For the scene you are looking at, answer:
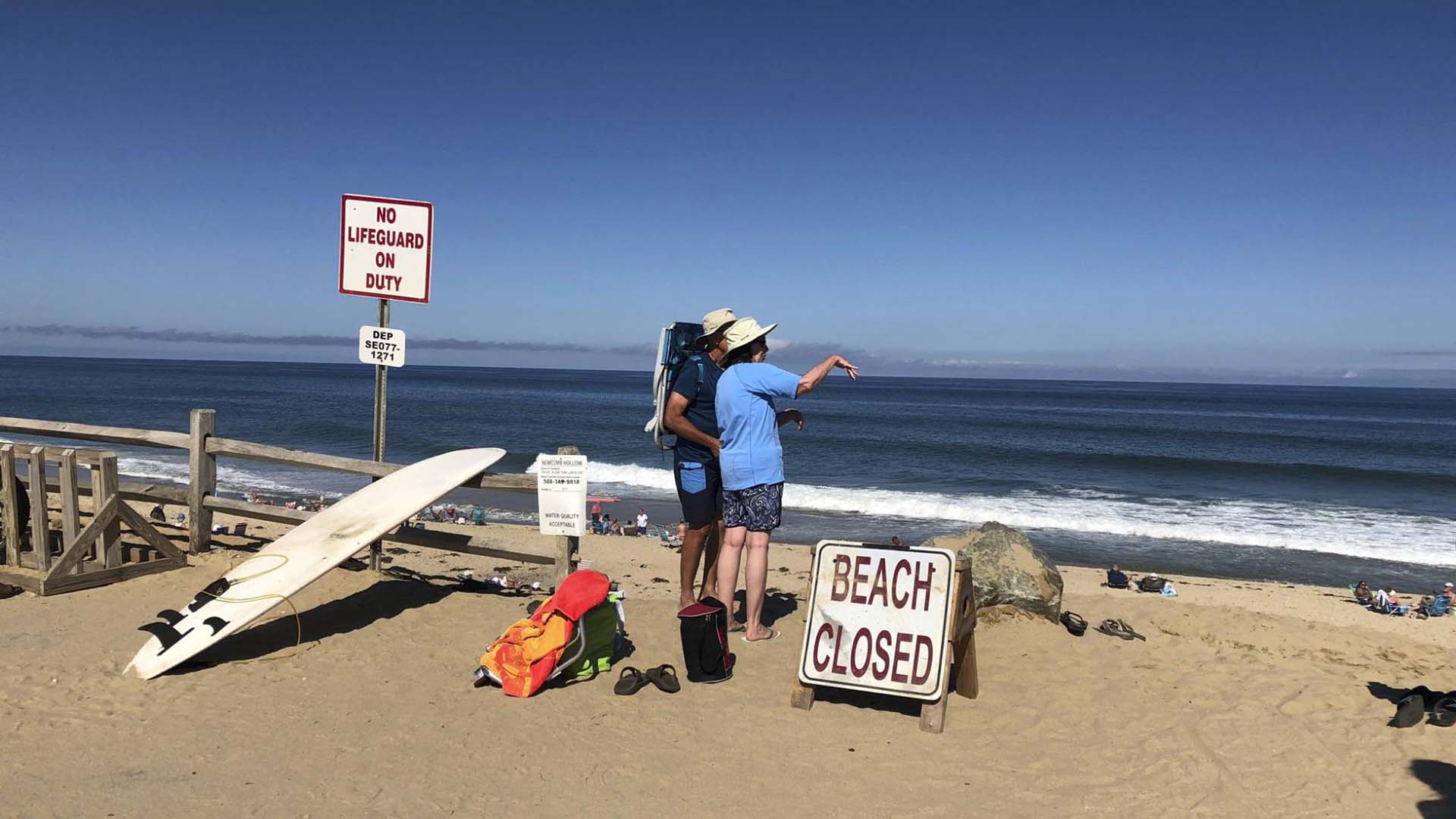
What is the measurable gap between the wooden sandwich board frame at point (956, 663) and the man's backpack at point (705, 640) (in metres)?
0.47

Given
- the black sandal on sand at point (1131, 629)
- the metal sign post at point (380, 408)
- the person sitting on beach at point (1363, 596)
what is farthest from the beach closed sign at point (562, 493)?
the person sitting on beach at point (1363, 596)

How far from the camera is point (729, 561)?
208 inches

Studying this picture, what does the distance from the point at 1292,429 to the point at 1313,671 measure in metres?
52.5

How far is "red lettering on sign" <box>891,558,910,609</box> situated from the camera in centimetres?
468

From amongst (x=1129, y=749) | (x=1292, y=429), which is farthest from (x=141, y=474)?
(x=1292, y=429)

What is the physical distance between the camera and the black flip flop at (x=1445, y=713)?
460 cm

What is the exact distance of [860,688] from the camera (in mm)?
4531

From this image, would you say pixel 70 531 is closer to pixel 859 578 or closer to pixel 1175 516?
pixel 859 578

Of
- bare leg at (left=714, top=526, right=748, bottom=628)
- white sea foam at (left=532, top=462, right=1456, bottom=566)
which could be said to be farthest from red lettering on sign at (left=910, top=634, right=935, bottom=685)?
white sea foam at (left=532, top=462, right=1456, bottom=566)

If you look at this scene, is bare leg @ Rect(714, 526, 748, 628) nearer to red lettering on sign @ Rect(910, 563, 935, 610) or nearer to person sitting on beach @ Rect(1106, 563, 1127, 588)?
red lettering on sign @ Rect(910, 563, 935, 610)

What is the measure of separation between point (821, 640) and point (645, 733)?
111 cm

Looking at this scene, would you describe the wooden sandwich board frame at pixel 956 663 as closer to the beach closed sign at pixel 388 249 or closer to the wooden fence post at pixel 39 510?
the beach closed sign at pixel 388 249

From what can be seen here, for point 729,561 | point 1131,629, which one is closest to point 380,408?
point 729,561

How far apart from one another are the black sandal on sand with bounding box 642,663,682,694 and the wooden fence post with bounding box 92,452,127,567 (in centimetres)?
440
